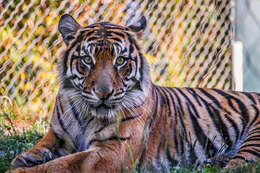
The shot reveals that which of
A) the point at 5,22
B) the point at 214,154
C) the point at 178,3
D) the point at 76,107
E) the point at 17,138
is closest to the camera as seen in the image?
the point at 76,107

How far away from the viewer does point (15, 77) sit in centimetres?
530

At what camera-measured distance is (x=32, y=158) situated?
10.9 ft

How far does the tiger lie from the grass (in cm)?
16

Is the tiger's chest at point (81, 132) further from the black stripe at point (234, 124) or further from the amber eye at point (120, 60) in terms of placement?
the black stripe at point (234, 124)

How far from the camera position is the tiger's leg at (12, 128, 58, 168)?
3.25 m

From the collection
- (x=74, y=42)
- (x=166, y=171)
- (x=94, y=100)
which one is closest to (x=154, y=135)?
(x=166, y=171)

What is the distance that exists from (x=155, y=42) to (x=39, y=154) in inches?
134

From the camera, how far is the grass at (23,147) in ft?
9.72

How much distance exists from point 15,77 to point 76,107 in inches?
82.4

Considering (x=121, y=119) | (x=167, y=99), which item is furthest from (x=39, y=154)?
(x=167, y=99)

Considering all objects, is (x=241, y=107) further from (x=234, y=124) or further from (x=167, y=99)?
(x=167, y=99)

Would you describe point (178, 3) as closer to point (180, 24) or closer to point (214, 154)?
point (180, 24)

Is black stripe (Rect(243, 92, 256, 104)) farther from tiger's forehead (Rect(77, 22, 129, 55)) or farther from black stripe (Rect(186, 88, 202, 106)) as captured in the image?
tiger's forehead (Rect(77, 22, 129, 55))

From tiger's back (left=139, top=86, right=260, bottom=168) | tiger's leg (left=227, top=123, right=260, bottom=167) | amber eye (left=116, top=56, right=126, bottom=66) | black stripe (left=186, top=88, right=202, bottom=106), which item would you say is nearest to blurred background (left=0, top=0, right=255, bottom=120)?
black stripe (left=186, top=88, right=202, bottom=106)
